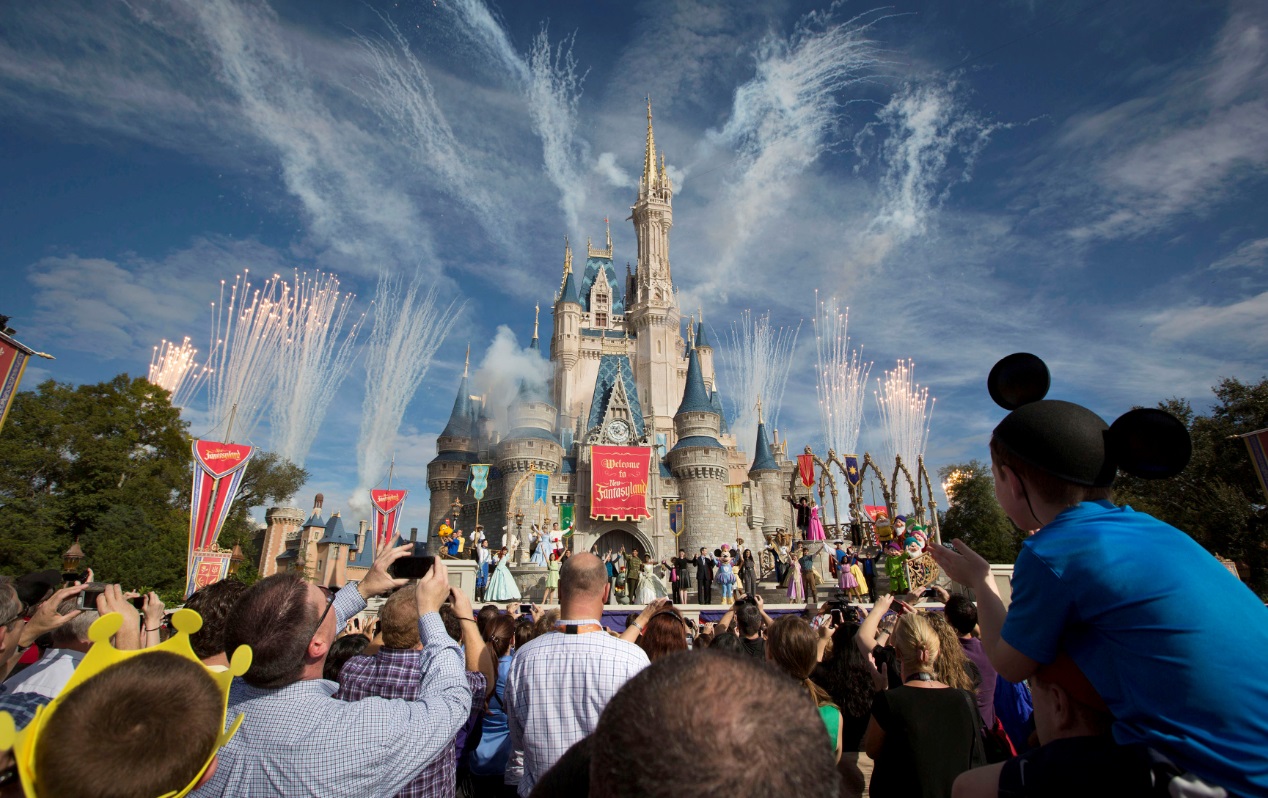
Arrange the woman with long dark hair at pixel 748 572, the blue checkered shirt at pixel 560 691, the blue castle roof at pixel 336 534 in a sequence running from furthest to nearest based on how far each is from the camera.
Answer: the blue castle roof at pixel 336 534 < the woman with long dark hair at pixel 748 572 < the blue checkered shirt at pixel 560 691

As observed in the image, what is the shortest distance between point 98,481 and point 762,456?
125ft

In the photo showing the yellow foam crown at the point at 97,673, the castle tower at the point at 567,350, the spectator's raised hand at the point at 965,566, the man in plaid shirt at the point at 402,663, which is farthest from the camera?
the castle tower at the point at 567,350

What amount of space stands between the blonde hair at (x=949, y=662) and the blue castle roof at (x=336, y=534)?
A: 3524 centimetres

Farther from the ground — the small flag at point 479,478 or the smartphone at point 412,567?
the small flag at point 479,478

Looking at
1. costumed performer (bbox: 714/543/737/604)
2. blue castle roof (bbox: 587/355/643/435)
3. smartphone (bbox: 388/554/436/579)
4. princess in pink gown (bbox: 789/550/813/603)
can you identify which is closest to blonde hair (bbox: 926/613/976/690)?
smartphone (bbox: 388/554/436/579)

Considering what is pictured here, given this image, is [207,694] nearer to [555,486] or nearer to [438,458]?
[555,486]

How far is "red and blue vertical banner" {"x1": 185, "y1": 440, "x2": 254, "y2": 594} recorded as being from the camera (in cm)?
1785

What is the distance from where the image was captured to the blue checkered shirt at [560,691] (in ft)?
8.51

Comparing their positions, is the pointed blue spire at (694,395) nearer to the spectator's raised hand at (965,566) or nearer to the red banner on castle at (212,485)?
the red banner on castle at (212,485)

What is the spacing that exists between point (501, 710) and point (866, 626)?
88.2 inches

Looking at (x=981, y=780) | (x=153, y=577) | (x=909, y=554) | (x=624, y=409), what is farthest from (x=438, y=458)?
(x=981, y=780)

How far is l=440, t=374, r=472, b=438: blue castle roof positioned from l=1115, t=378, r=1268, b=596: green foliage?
126 ft

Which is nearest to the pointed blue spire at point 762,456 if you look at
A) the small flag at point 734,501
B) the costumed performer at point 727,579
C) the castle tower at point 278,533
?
the small flag at point 734,501

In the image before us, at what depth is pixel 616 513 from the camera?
124 feet
